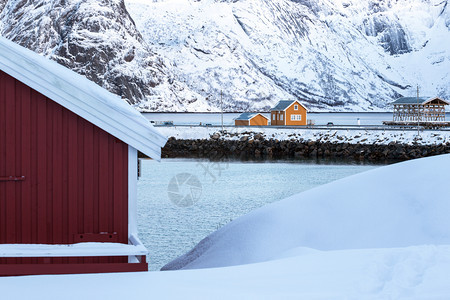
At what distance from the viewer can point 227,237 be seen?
46.5 ft

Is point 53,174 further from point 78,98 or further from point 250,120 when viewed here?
point 250,120

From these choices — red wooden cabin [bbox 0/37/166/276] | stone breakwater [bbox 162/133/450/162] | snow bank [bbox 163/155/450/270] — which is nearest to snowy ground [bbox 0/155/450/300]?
snow bank [bbox 163/155/450/270]

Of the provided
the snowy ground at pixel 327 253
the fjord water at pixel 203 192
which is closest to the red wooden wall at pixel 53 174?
the snowy ground at pixel 327 253

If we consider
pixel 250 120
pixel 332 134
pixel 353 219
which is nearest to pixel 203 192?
pixel 353 219

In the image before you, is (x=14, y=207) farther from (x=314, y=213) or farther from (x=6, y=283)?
(x=314, y=213)

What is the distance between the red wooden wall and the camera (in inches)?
322

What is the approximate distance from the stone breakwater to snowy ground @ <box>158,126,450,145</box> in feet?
2.95

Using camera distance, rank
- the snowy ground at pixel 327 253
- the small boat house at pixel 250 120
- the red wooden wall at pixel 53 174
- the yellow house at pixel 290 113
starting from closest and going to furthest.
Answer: the snowy ground at pixel 327 253, the red wooden wall at pixel 53 174, the small boat house at pixel 250 120, the yellow house at pixel 290 113

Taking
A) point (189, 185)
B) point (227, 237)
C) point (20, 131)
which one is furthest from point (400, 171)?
point (189, 185)

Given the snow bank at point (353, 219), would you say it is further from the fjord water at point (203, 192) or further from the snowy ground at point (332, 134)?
the snowy ground at point (332, 134)

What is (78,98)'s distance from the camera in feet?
26.6

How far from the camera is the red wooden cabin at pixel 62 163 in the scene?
812cm

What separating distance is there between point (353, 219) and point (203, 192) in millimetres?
22778

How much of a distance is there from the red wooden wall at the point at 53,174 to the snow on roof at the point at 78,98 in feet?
0.59
